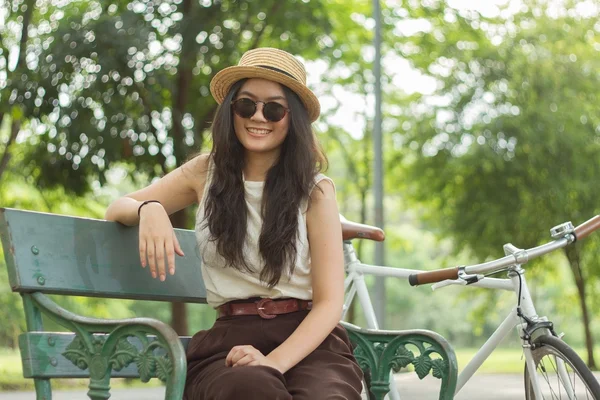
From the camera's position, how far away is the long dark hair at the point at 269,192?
11.1 ft

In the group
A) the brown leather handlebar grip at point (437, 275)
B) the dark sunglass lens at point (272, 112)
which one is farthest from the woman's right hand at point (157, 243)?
the brown leather handlebar grip at point (437, 275)

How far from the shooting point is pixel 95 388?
3029 mm

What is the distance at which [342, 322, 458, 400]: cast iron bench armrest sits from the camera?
3.50 metres

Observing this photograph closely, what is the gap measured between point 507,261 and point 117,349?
1901mm

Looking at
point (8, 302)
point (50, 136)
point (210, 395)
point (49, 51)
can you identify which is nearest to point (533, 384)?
point (210, 395)

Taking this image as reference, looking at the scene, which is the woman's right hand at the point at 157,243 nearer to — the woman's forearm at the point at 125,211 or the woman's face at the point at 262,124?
the woman's forearm at the point at 125,211

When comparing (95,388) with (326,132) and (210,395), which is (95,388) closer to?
(210,395)

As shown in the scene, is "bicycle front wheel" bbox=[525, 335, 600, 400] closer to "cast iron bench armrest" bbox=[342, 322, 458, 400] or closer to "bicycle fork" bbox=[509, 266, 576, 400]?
"bicycle fork" bbox=[509, 266, 576, 400]

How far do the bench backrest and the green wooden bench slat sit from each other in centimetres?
15

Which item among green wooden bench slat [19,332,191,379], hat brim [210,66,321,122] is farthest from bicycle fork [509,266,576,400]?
green wooden bench slat [19,332,191,379]

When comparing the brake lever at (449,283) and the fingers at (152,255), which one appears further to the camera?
the brake lever at (449,283)

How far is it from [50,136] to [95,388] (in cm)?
926

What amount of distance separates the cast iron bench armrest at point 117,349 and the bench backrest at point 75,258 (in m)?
0.09

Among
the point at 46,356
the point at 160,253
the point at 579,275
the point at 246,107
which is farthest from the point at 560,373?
the point at 579,275
